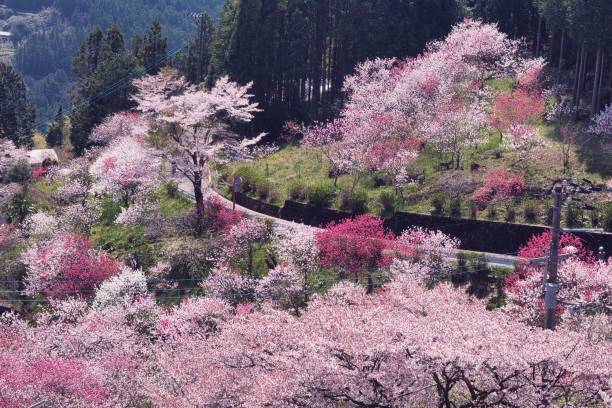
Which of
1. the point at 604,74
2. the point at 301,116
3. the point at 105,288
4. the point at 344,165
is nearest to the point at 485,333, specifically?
the point at 105,288

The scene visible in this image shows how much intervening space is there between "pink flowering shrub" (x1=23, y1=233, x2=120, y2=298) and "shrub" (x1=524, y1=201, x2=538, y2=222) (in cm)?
1640

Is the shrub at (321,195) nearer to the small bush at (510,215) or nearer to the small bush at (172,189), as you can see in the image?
the small bush at (510,215)

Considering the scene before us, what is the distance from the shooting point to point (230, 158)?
40688 mm

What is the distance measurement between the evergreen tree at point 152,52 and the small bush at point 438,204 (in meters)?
39.1

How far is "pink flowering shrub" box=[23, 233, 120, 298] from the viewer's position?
104 ft

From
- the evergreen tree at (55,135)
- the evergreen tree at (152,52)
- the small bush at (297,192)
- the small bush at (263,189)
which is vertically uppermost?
the evergreen tree at (152,52)

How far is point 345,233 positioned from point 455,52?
18.7 metres

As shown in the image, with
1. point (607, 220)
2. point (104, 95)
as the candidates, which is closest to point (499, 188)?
point (607, 220)

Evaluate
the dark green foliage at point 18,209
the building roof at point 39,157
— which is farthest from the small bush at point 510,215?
the building roof at point 39,157

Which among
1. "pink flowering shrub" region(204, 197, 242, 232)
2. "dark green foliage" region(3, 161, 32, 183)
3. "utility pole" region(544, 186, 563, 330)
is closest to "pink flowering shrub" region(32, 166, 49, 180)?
"dark green foliage" region(3, 161, 32, 183)

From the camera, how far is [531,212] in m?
30.8

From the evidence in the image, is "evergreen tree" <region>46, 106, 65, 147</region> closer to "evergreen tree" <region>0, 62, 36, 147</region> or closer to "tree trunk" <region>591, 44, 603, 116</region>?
"evergreen tree" <region>0, 62, 36, 147</region>

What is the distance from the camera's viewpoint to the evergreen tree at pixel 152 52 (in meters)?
66.9

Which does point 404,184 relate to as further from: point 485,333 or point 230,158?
point 485,333
